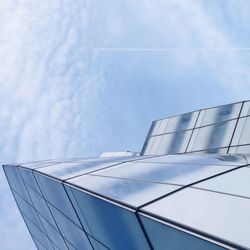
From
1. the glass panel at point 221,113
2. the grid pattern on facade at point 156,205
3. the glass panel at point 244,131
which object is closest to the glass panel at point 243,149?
the glass panel at point 244,131

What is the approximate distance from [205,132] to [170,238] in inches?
757

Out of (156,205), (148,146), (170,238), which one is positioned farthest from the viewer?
(148,146)

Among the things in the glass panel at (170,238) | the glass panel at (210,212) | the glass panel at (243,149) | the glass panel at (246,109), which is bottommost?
the glass panel at (170,238)

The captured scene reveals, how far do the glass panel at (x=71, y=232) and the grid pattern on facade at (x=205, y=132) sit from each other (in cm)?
1131

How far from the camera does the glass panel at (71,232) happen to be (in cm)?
1095

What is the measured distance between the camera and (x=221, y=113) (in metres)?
24.3

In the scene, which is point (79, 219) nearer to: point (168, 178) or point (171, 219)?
point (168, 178)

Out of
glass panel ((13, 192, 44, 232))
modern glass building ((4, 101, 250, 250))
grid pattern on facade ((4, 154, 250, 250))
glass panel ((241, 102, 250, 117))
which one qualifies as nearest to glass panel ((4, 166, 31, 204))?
Answer: glass panel ((13, 192, 44, 232))

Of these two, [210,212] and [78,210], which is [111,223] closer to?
[78,210]

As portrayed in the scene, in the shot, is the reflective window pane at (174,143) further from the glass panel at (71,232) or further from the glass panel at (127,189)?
the glass panel at (127,189)

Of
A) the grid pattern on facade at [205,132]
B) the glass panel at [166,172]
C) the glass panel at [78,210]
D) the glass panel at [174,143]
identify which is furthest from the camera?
the glass panel at [174,143]

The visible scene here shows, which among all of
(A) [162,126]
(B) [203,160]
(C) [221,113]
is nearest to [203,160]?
(B) [203,160]

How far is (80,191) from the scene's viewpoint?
8.92 m

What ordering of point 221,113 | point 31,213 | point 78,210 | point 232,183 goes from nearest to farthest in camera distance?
point 232,183 → point 78,210 → point 31,213 → point 221,113
